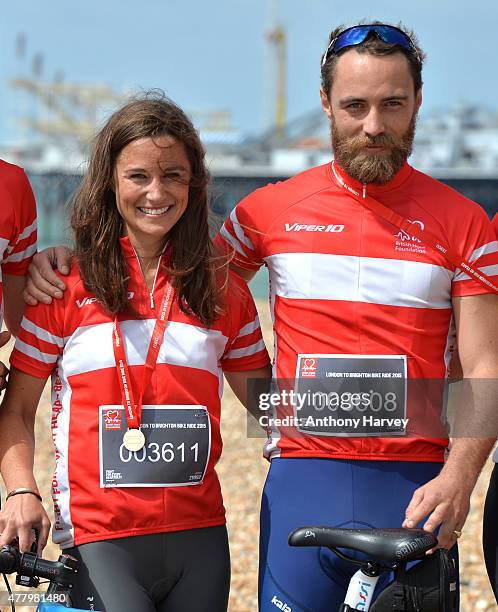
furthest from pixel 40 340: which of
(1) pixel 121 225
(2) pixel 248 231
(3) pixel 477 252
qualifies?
(3) pixel 477 252

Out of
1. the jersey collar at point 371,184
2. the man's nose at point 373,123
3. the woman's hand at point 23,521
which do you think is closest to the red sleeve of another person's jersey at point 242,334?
the jersey collar at point 371,184

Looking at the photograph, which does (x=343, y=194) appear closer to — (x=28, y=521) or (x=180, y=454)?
(x=180, y=454)

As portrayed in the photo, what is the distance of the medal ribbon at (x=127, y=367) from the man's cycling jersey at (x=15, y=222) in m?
0.49

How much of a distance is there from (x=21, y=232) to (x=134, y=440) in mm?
806

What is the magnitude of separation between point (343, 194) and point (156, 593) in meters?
1.35

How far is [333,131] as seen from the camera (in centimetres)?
312

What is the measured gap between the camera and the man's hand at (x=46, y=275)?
283 cm

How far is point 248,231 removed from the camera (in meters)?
3.28

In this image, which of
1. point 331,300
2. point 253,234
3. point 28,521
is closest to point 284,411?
point 331,300

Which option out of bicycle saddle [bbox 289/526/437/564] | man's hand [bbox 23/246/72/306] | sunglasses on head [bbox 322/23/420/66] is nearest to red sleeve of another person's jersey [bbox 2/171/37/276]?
man's hand [bbox 23/246/72/306]

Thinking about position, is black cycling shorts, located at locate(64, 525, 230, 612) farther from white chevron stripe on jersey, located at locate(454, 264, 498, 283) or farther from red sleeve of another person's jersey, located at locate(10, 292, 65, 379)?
white chevron stripe on jersey, located at locate(454, 264, 498, 283)

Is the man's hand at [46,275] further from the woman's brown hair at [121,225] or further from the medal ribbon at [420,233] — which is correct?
the medal ribbon at [420,233]

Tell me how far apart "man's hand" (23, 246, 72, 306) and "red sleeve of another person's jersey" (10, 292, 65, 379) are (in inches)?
1.0

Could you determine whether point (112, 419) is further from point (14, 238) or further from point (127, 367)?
point (14, 238)
